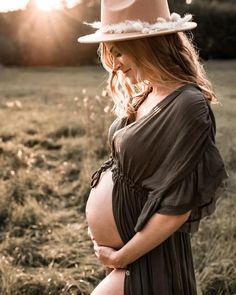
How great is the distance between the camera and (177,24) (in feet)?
6.38

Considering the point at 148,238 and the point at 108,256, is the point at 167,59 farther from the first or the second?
the point at 108,256

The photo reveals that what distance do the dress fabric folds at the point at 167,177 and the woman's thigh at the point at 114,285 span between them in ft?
0.06

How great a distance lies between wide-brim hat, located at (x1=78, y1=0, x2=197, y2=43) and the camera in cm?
192

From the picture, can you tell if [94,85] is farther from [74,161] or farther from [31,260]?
[31,260]

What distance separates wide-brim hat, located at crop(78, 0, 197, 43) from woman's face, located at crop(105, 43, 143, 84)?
45mm

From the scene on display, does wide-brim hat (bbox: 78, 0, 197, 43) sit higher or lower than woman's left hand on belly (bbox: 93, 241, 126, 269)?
higher

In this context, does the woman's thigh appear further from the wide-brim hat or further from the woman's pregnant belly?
the wide-brim hat

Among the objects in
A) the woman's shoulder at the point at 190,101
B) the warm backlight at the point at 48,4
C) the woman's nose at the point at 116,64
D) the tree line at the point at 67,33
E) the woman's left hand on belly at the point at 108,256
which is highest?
the woman's nose at the point at 116,64

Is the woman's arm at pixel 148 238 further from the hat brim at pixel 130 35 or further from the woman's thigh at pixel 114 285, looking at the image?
the hat brim at pixel 130 35

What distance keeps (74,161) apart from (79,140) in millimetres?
827

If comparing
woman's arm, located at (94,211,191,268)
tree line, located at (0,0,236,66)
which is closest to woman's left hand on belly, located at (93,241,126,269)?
woman's arm, located at (94,211,191,268)

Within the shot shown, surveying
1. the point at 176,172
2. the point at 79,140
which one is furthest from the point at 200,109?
the point at 79,140

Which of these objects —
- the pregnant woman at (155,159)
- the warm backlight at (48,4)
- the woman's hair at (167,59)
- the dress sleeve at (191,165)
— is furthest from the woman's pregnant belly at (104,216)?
the warm backlight at (48,4)

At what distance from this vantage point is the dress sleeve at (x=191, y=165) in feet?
5.98
